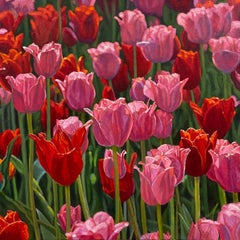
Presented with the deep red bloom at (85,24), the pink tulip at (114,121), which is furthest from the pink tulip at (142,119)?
the deep red bloom at (85,24)

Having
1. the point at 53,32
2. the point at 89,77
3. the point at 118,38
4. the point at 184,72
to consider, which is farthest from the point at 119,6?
the point at 89,77

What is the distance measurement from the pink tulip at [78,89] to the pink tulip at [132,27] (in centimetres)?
48

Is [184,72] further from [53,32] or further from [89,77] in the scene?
[53,32]

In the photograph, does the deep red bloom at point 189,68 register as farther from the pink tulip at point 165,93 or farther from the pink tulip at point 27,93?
the pink tulip at point 27,93

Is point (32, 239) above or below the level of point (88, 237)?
below

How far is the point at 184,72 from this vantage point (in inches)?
70.7

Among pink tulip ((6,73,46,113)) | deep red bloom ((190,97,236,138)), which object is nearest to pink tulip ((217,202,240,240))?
deep red bloom ((190,97,236,138))

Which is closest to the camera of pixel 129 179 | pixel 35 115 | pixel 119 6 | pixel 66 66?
pixel 129 179

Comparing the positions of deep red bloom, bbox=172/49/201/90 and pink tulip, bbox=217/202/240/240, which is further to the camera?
deep red bloom, bbox=172/49/201/90

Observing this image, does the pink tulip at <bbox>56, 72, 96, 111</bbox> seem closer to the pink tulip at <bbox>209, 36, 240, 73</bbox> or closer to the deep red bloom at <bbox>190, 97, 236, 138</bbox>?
the deep red bloom at <bbox>190, 97, 236, 138</bbox>

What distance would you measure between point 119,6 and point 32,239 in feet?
4.57

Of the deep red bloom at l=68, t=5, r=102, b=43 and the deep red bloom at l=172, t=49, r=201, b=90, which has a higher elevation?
the deep red bloom at l=68, t=5, r=102, b=43

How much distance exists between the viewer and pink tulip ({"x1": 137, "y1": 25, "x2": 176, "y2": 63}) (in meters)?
1.86

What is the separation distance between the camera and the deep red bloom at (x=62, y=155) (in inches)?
45.9
